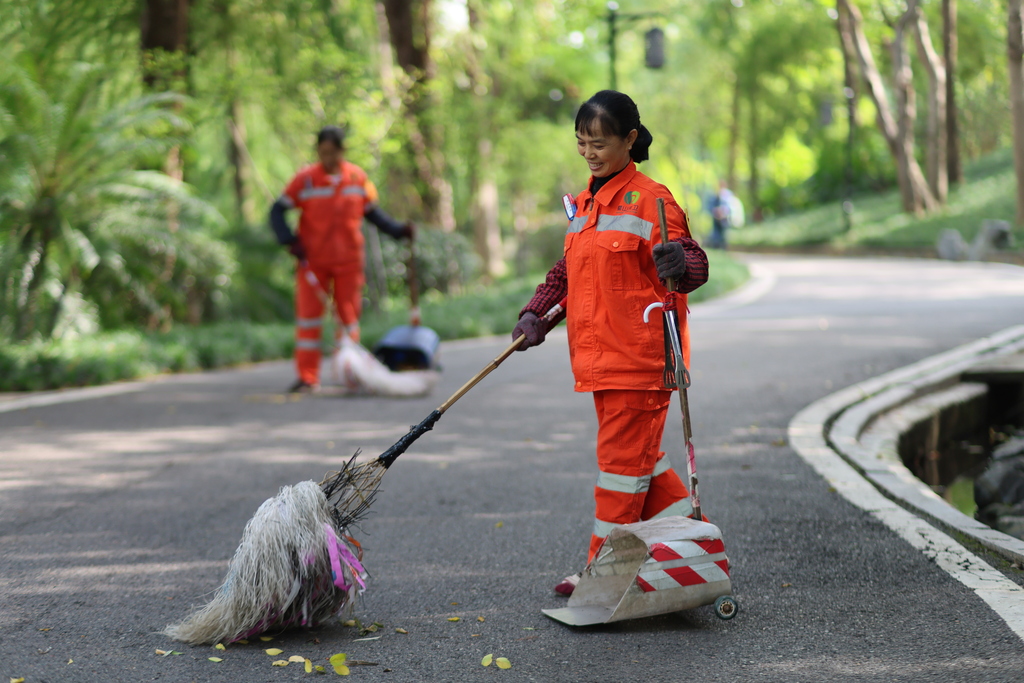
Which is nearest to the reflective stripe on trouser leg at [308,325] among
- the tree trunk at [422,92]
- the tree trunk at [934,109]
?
the tree trunk at [422,92]

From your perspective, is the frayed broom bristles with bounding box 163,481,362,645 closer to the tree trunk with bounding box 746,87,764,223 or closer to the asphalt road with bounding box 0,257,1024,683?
the asphalt road with bounding box 0,257,1024,683

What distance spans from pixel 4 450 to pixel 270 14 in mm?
9845

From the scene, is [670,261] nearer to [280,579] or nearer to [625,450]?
[625,450]

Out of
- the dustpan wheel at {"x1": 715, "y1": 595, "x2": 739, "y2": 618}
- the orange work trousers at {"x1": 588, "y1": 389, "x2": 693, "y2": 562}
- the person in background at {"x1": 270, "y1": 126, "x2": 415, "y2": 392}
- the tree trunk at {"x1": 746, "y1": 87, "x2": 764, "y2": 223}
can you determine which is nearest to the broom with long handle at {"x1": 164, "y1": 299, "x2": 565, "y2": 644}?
the orange work trousers at {"x1": 588, "y1": 389, "x2": 693, "y2": 562}

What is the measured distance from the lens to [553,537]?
4.91 meters

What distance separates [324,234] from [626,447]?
18.5 ft

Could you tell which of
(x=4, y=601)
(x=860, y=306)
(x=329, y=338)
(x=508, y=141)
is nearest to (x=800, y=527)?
(x=4, y=601)

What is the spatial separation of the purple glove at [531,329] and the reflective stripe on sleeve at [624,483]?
0.56 metres

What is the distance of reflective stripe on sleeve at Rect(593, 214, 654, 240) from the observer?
378cm

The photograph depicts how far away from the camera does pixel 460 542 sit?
4.86m

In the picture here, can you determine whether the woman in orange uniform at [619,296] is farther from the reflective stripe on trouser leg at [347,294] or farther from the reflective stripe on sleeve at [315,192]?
the reflective stripe on trouser leg at [347,294]

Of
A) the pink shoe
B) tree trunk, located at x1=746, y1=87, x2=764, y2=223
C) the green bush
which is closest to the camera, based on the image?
the pink shoe

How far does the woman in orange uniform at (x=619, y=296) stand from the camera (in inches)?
149

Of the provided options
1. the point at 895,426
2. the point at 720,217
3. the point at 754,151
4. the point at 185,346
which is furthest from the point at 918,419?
the point at 754,151
